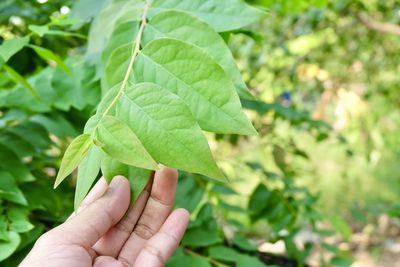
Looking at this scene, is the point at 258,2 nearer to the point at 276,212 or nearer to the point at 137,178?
the point at 276,212

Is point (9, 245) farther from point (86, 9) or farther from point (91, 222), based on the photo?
point (86, 9)

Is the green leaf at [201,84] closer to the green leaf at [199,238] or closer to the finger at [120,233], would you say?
the finger at [120,233]

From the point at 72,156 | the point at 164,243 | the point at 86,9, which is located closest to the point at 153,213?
the point at 164,243

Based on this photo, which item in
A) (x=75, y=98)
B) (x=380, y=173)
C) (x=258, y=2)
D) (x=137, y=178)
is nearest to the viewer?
(x=137, y=178)

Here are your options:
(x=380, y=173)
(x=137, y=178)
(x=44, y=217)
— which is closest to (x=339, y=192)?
(x=380, y=173)

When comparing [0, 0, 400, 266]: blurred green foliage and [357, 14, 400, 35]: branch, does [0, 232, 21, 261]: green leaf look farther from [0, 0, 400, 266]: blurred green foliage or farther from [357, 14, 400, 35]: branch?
[357, 14, 400, 35]: branch

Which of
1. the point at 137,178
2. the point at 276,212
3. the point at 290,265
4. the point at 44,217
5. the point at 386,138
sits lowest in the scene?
the point at 386,138

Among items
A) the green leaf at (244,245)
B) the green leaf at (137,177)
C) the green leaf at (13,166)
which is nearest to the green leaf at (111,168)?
the green leaf at (137,177)
